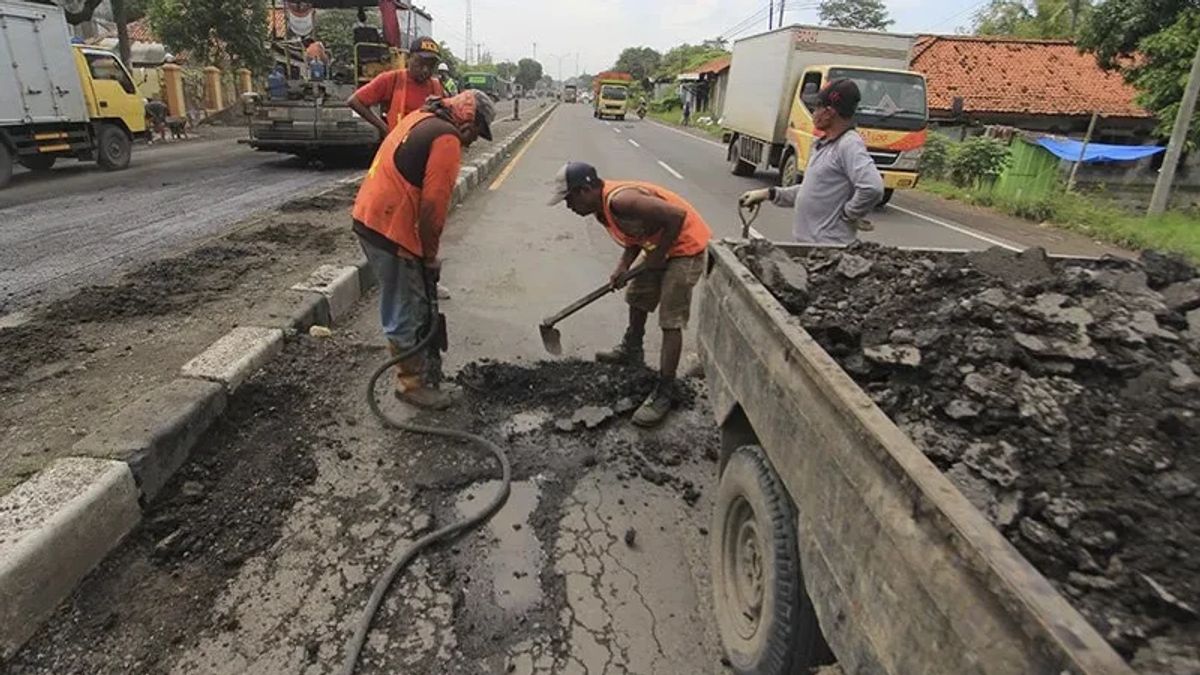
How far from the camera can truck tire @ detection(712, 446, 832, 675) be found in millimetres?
1733

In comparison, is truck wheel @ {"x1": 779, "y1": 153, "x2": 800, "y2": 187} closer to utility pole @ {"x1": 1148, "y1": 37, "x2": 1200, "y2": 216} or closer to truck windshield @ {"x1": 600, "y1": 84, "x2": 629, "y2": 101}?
utility pole @ {"x1": 1148, "y1": 37, "x2": 1200, "y2": 216}

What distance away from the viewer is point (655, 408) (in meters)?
3.53

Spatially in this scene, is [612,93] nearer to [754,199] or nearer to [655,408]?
[754,199]

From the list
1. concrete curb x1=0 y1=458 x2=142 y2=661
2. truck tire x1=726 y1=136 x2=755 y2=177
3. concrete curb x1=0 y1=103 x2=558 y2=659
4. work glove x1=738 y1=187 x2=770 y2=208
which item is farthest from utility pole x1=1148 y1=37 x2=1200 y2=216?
concrete curb x1=0 y1=458 x2=142 y2=661

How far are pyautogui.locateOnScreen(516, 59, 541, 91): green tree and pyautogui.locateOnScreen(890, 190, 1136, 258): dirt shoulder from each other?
415 feet

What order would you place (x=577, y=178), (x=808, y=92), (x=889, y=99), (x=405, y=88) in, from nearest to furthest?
(x=577, y=178) → (x=405, y=88) → (x=889, y=99) → (x=808, y=92)

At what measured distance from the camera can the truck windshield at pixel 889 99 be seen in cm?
1052

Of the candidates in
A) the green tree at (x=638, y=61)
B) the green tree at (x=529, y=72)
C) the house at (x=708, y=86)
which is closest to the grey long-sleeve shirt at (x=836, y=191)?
the house at (x=708, y=86)

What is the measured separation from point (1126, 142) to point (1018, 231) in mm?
18680

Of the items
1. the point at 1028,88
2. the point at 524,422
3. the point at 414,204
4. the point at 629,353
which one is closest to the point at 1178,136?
the point at 629,353

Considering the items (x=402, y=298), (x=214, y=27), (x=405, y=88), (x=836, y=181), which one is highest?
(x=214, y=27)

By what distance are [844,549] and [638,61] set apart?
322ft

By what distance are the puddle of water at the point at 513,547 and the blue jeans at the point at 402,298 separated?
1.05 meters

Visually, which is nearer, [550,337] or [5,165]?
[550,337]
